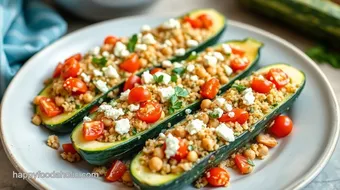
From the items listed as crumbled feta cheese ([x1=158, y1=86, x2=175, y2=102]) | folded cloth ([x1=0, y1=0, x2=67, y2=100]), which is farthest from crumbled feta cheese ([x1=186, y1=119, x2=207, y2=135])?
folded cloth ([x1=0, y1=0, x2=67, y2=100])

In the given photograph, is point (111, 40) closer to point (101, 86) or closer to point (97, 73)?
point (97, 73)

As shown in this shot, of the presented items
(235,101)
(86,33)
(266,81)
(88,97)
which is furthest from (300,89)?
(86,33)

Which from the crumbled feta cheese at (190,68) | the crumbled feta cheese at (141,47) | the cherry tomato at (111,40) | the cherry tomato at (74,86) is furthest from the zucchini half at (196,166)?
the cherry tomato at (111,40)

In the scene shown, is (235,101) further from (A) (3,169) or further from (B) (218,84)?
(A) (3,169)

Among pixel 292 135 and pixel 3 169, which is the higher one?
pixel 292 135

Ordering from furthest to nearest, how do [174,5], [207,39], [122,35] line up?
[174,5] → [122,35] → [207,39]

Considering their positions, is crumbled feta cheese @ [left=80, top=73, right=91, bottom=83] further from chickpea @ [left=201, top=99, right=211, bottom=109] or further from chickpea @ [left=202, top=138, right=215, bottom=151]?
chickpea @ [left=202, top=138, right=215, bottom=151]
